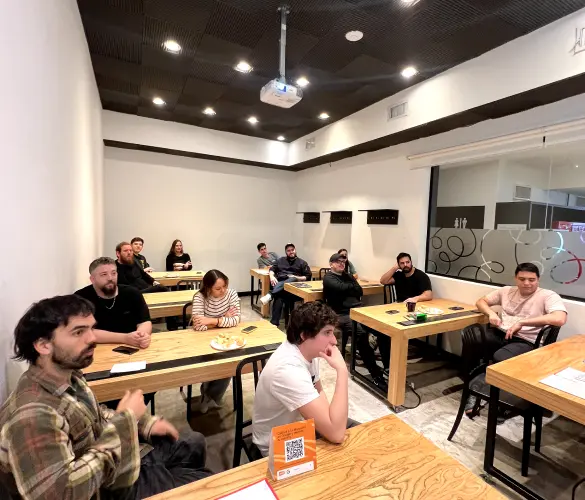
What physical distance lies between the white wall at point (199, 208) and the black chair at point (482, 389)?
15.2 feet

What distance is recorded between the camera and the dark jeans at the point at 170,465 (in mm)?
1117

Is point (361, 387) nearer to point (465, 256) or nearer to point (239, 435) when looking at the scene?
point (239, 435)

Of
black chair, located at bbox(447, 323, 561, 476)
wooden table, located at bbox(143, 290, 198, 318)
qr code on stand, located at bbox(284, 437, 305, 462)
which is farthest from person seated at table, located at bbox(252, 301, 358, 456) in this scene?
wooden table, located at bbox(143, 290, 198, 318)

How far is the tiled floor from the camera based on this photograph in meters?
1.82

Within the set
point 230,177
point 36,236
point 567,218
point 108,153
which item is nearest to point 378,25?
point 567,218

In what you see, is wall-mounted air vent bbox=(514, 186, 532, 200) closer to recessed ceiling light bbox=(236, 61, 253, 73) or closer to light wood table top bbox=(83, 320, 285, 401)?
light wood table top bbox=(83, 320, 285, 401)

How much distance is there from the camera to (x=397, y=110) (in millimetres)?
3434

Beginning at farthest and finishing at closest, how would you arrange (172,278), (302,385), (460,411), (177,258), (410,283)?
(177,258) → (172,278) → (410,283) → (460,411) → (302,385)

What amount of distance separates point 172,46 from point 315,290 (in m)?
2.97

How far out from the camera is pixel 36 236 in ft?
4.41

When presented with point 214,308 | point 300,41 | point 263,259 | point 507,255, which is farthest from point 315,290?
point 300,41

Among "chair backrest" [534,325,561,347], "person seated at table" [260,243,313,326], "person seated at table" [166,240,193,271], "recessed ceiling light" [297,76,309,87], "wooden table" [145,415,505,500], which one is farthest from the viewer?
"person seated at table" [166,240,193,271]

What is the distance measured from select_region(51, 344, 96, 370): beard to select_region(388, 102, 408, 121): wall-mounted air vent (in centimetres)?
357

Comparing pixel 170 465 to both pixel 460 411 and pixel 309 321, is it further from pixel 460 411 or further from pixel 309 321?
pixel 460 411
